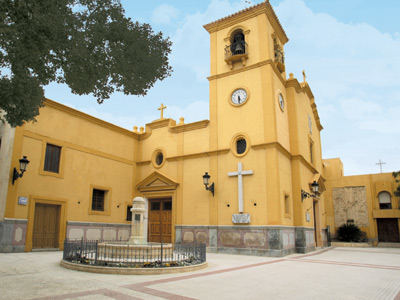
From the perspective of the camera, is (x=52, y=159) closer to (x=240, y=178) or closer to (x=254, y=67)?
(x=240, y=178)

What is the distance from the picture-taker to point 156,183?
20328 mm

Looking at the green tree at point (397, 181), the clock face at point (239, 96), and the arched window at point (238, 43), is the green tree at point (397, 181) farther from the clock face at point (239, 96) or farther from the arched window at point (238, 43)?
Answer: the arched window at point (238, 43)

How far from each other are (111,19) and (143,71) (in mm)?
1412

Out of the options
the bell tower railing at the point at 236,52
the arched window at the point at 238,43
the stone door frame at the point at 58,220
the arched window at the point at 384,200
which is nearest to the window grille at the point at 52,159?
the stone door frame at the point at 58,220

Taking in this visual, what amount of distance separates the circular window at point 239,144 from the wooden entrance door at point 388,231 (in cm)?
1738

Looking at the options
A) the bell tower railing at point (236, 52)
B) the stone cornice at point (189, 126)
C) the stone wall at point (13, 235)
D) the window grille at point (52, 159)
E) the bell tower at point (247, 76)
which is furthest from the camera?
the stone cornice at point (189, 126)

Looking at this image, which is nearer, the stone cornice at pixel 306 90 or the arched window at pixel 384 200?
the stone cornice at pixel 306 90

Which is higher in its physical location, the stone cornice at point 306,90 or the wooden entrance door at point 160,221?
the stone cornice at point 306,90

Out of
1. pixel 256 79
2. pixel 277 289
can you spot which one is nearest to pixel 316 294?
pixel 277 289

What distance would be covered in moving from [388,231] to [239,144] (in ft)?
58.5

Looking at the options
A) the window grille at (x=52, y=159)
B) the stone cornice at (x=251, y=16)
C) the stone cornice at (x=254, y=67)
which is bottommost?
the window grille at (x=52, y=159)

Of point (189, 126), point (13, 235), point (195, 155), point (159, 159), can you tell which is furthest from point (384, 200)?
point (13, 235)

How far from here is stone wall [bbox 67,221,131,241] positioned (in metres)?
16.7

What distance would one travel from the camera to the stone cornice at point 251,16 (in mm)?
18812
